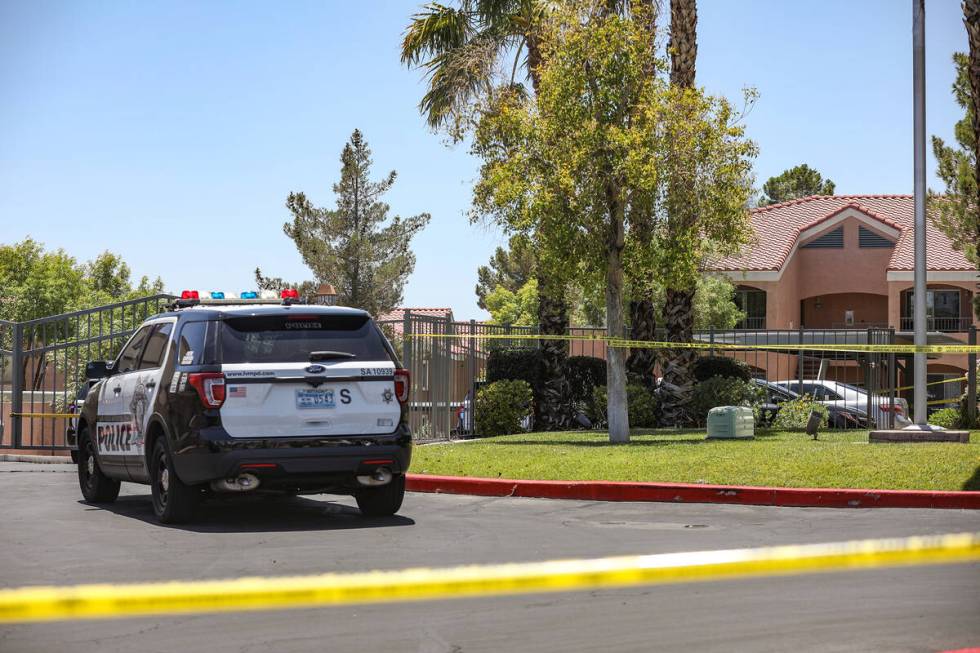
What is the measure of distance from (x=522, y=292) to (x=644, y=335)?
202 feet

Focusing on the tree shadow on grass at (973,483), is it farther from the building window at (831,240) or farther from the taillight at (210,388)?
the building window at (831,240)

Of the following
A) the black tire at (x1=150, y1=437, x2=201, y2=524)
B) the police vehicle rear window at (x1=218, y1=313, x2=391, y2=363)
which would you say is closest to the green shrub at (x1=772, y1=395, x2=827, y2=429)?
the police vehicle rear window at (x1=218, y1=313, x2=391, y2=363)

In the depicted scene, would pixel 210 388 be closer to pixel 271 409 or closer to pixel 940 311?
pixel 271 409

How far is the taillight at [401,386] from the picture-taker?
34.4ft

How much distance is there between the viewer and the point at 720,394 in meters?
21.8

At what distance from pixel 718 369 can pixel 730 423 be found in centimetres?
487

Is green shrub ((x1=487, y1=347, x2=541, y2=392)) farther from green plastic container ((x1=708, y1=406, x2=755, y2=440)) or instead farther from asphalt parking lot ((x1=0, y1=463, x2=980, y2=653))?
asphalt parking lot ((x1=0, y1=463, x2=980, y2=653))

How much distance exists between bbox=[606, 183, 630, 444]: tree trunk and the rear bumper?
8725 mm

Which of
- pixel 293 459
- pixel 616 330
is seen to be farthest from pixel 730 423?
pixel 293 459

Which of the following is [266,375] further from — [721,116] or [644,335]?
[644,335]

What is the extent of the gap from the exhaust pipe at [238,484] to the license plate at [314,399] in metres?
0.68

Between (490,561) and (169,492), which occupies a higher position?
(169,492)

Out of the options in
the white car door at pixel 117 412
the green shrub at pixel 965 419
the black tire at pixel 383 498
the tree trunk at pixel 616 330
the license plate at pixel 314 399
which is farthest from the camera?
the green shrub at pixel 965 419

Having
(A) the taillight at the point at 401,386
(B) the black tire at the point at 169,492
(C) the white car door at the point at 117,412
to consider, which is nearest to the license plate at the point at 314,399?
(A) the taillight at the point at 401,386
